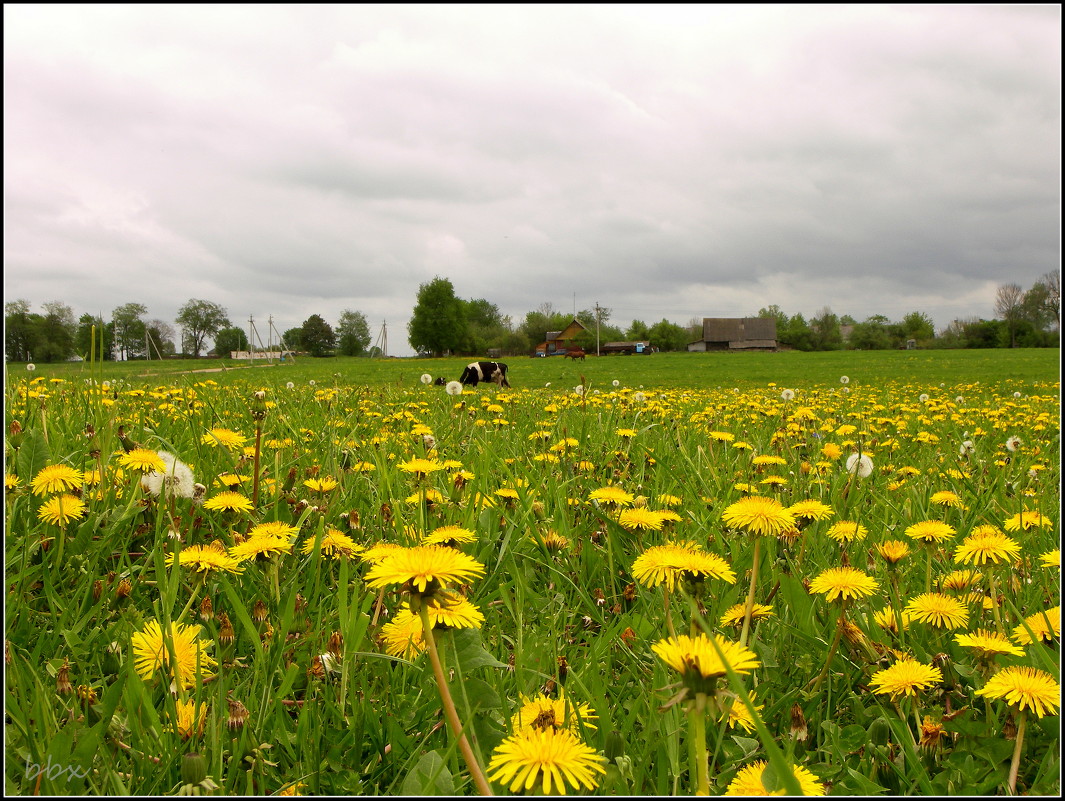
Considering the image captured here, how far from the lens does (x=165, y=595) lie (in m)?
1.34

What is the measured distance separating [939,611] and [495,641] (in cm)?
101

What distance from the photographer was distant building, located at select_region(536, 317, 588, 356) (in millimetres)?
83938

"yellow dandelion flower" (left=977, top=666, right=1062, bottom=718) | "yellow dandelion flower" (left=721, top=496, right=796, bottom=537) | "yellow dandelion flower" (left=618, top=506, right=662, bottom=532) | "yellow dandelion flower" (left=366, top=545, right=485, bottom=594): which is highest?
"yellow dandelion flower" (left=366, top=545, right=485, bottom=594)

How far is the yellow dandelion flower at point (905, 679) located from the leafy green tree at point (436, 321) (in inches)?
3156

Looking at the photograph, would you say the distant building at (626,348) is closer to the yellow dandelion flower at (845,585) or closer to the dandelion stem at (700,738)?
the yellow dandelion flower at (845,585)

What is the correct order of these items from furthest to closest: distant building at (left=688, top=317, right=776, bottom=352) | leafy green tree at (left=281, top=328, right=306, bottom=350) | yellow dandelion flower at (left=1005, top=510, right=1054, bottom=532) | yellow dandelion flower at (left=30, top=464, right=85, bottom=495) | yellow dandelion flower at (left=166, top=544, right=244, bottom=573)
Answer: distant building at (left=688, top=317, right=776, bottom=352)
leafy green tree at (left=281, top=328, right=306, bottom=350)
yellow dandelion flower at (left=1005, top=510, right=1054, bottom=532)
yellow dandelion flower at (left=30, top=464, right=85, bottom=495)
yellow dandelion flower at (left=166, top=544, right=244, bottom=573)

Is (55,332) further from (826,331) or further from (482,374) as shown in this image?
(826,331)

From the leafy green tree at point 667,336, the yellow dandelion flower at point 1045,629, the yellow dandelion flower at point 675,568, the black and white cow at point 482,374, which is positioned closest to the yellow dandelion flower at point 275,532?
the yellow dandelion flower at point 675,568

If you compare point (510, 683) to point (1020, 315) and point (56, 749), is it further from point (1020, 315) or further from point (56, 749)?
point (1020, 315)

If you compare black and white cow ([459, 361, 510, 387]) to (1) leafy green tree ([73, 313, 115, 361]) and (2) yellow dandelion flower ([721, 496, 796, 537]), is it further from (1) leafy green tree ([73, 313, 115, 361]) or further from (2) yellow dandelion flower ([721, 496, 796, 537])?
(2) yellow dandelion flower ([721, 496, 796, 537])

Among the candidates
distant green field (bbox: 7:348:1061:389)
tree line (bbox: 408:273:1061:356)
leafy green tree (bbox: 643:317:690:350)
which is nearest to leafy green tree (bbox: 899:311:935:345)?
tree line (bbox: 408:273:1061:356)

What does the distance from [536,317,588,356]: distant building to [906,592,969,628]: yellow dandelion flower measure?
8059 cm

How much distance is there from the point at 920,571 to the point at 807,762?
1187 mm

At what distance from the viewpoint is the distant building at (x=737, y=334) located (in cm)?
9088
